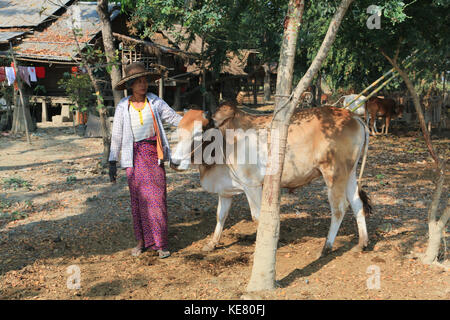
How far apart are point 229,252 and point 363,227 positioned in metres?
1.48

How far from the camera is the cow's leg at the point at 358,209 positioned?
4.35m

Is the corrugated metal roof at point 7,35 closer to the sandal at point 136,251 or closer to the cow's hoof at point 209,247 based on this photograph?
the sandal at point 136,251

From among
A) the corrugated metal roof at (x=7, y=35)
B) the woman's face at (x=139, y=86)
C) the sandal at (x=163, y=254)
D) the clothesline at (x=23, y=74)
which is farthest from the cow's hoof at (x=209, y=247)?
the corrugated metal roof at (x=7, y=35)

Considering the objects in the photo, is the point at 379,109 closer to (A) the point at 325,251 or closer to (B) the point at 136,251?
(A) the point at 325,251

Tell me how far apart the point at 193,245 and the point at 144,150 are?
1.30m

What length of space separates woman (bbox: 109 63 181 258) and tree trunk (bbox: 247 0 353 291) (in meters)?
1.44

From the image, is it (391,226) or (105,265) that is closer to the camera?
(105,265)

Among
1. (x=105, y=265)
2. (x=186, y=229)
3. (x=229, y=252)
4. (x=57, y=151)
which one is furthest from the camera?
(x=57, y=151)

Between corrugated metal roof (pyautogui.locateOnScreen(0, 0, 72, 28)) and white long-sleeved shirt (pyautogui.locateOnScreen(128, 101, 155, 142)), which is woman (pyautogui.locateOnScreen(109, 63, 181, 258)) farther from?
corrugated metal roof (pyautogui.locateOnScreen(0, 0, 72, 28))

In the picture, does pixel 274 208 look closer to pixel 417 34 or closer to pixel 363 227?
pixel 363 227

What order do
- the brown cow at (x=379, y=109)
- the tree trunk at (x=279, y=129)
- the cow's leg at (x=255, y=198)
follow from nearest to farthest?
the tree trunk at (x=279, y=129) → the cow's leg at (x=255, y=198) → the brown cow at (x=379, y=109)

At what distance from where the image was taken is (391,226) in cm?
505

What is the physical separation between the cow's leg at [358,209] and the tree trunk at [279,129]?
148cm
